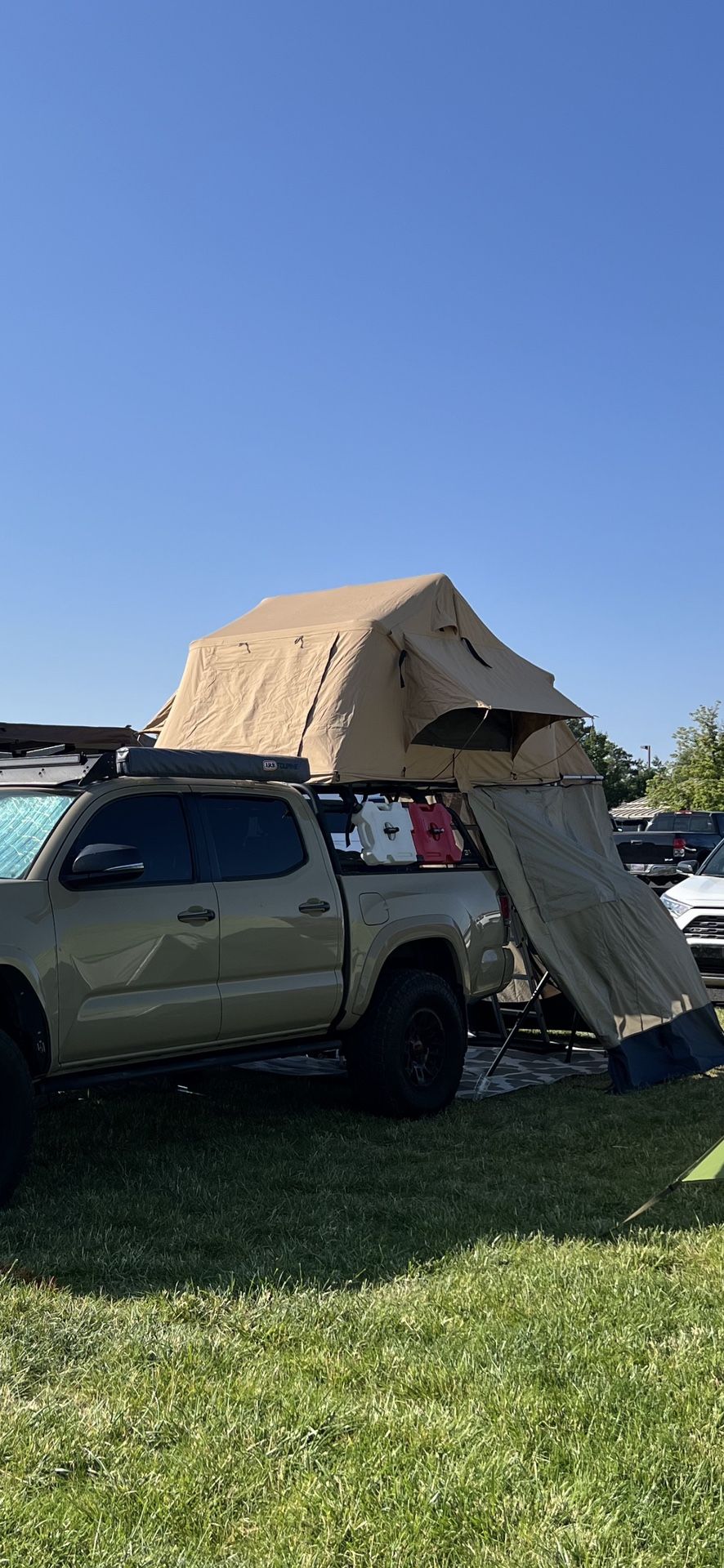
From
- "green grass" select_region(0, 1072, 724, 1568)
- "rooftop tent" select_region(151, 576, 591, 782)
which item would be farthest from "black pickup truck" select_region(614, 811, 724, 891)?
"green grass" select_region(0, 1072, 724, 1568)

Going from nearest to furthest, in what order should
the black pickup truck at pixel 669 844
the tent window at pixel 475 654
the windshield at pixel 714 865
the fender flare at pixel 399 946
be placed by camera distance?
the fender flare at pixel 399 946 < the tent window at pixel 475 654 < the windshield at pixel 714 865 < the black pickup truck at pixel 669 844

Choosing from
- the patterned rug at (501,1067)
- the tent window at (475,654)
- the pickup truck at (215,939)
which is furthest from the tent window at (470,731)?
the patterned rug at (501,1067)

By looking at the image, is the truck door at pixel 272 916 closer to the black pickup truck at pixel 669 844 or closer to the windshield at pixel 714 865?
the windshield at pixel 714 865

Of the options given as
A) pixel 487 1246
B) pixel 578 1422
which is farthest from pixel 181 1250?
pixel 578 1422

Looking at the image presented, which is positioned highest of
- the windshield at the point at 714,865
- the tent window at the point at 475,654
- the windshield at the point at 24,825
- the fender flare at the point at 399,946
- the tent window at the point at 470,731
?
the tent window at the point at 475,654

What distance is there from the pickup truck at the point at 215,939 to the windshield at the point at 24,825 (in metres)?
0.01

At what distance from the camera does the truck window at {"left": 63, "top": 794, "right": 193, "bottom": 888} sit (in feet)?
20.9

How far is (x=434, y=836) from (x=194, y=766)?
2.36m

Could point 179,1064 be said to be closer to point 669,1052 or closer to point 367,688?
point 669,1052

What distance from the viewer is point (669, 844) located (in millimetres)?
22281

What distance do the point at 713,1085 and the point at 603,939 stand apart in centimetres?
122

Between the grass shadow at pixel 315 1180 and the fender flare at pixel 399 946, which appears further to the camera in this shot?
the fender flare at pixel 399 946

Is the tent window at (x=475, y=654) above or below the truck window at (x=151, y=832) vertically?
above

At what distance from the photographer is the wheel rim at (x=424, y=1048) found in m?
7.78
